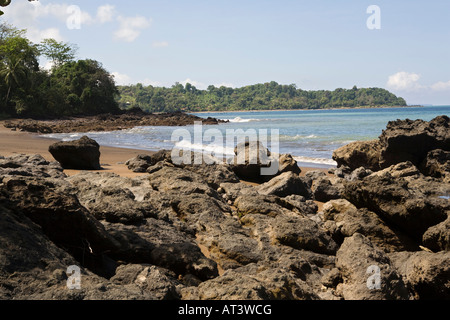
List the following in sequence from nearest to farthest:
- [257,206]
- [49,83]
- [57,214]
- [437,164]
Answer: [57,214] → [257,206] → [437,164] → [49,83]

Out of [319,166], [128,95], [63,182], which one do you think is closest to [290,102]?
[128,95]

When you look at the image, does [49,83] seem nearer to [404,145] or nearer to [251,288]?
[404,145]

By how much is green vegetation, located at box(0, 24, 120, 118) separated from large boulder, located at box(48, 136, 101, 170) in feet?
147

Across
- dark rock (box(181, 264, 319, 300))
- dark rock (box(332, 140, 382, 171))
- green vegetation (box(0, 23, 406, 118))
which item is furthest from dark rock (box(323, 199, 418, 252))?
green vegetation (box(0, 23, 406, 118))

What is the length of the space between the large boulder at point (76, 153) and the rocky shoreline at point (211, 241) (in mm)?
2888

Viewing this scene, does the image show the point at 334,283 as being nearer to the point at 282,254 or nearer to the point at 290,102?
the point at 282,254

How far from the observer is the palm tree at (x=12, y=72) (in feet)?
174

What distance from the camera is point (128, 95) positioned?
154500 mm

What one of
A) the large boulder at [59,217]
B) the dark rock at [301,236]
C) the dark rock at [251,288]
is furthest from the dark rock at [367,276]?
the large boulder at [59,217]

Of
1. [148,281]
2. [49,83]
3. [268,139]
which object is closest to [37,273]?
[148,281]

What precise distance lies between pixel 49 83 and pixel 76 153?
5882 centimetres

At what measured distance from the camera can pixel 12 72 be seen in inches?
2089

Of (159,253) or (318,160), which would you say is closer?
(159,253)
